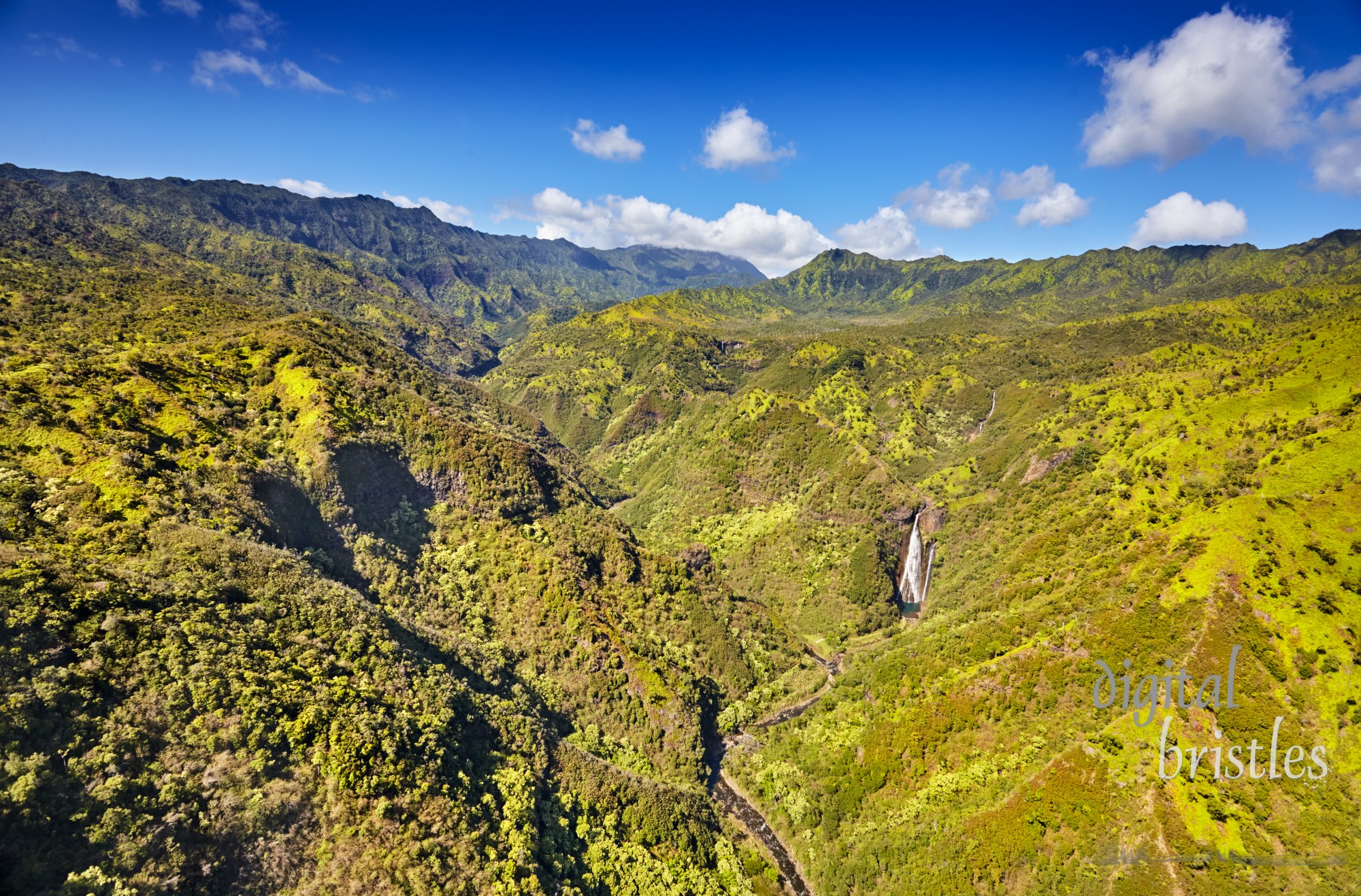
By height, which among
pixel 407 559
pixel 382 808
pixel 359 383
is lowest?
pixel 382 808

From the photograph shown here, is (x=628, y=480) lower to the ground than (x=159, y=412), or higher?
lower

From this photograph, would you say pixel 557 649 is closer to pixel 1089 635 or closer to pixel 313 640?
pixel 313 640

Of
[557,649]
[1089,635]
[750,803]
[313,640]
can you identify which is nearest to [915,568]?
[1089,635]

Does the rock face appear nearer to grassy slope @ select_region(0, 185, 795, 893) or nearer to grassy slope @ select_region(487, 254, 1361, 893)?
grassy slope @ select_region(487, 254, 1361, 893)

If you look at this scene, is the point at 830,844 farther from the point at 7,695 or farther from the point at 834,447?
the point at 834,447

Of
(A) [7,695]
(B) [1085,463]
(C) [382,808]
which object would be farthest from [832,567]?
(A) [7,695]

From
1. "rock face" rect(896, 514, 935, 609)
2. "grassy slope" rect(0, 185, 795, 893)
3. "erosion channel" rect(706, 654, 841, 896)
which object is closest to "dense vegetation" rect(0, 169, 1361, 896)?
"grassy slope" rect(0, 185, 795, 893)
